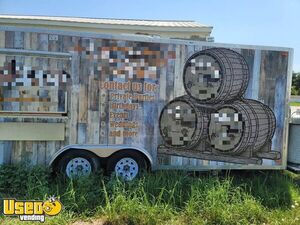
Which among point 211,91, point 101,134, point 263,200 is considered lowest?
point 263,200

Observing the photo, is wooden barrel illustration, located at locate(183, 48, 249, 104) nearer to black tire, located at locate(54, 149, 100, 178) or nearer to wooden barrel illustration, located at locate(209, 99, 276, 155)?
wooden barrel illustration, located at locate(209, 99, 276, 155)

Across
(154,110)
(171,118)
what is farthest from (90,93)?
(171,118)

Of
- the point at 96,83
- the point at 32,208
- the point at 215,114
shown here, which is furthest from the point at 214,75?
the point at 32,208

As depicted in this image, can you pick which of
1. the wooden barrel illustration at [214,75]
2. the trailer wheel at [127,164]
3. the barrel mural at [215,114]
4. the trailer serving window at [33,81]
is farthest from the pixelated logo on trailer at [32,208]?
the wooden barrel illustration at [214,75]

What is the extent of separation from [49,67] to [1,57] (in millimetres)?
719

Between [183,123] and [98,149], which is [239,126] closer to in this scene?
[183,123]

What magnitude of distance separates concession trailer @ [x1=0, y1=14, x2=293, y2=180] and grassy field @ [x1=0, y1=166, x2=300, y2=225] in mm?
390

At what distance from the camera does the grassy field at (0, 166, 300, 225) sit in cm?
402

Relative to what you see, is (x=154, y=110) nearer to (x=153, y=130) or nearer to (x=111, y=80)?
(x=153, y=130)

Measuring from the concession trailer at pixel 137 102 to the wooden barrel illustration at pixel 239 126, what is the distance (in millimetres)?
18

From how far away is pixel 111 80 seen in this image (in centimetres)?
513

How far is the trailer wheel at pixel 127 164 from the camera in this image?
5.20 meters

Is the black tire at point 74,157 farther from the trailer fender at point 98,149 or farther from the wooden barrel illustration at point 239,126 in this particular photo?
the wooden barrel illustration at point 239,126

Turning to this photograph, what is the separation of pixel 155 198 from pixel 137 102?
164cm
